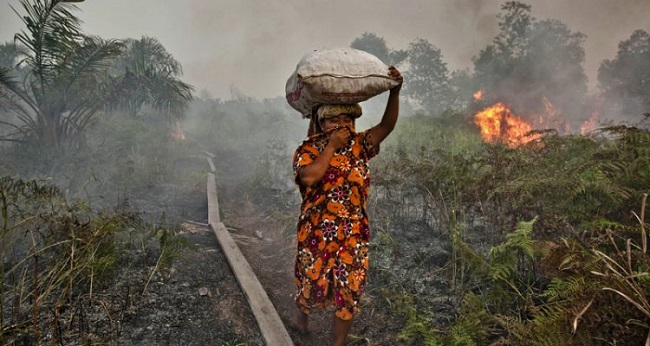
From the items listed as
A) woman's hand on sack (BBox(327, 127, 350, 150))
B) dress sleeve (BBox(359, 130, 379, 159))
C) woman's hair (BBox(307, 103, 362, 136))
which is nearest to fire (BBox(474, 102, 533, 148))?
dress sleeve (BBox(359, 130, 379, 159))

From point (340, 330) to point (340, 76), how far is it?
165 cm

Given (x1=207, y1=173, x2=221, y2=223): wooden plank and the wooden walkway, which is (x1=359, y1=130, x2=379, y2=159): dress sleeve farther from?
(x1=207, y1=173, x2=221, y2=223): wooden plank

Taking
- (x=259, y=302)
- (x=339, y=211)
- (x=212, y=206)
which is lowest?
(x=259, y=302)

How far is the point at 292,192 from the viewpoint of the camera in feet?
24.7

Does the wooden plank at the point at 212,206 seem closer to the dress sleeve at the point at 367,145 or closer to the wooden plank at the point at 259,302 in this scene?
the wooden plank at the point at 259,302

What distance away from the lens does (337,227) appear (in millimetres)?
2336

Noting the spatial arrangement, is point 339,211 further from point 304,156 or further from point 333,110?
point 333,110

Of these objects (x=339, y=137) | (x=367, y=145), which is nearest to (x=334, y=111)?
(x=339, y=137)

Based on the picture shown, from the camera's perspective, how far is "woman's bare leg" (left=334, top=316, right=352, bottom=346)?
234 cm

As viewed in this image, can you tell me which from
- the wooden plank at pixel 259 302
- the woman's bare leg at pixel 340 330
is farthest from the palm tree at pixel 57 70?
the woman's bare leg at pixel 340 330

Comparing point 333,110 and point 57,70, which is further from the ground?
point 57,70

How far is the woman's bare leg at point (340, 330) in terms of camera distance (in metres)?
2.34

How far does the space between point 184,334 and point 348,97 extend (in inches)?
83.4

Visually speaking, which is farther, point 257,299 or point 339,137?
point 257,299
